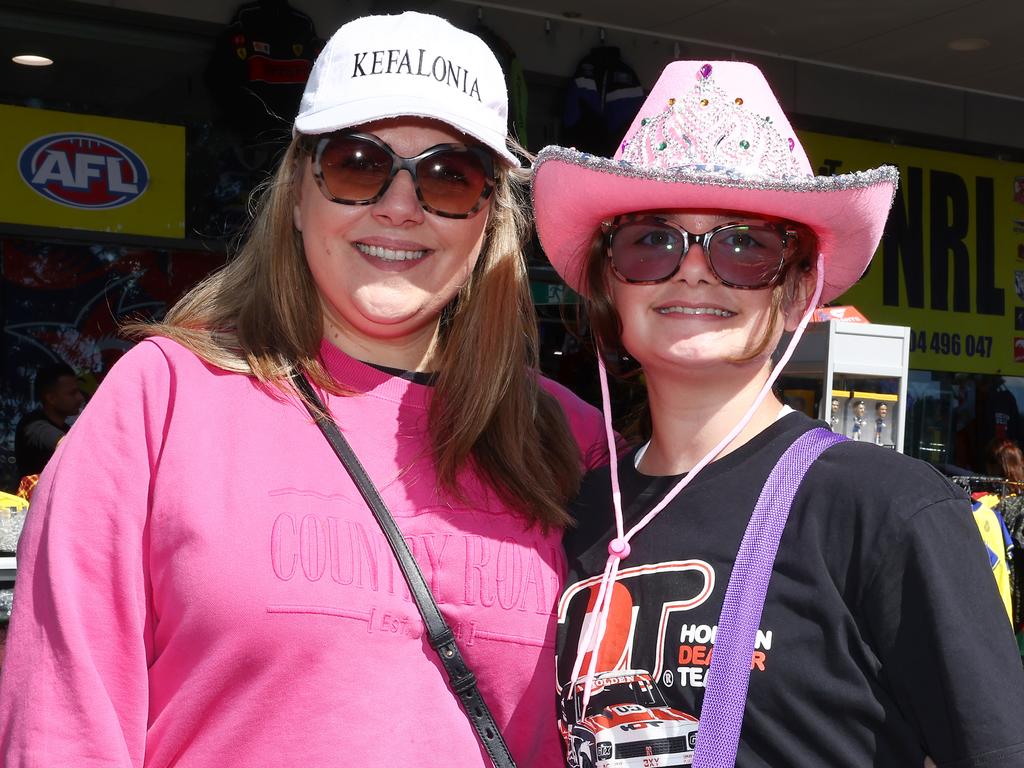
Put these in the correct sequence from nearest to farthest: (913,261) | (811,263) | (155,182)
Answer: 1. (811,263)
2. (155,182)
3. (913,261)

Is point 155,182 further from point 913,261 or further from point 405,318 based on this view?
point 913,261

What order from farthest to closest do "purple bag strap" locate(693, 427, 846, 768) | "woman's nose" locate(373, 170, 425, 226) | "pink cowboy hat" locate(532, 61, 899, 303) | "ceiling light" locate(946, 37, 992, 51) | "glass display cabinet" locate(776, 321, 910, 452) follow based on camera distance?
"ceiling light" locate(946, 37, 992, 51)
"glass display cabinet" locate(776, 321, 910, 452)
"woman's nose" locate(373, 170, 425, 226)
"pink cowboy hat" locate(532, 61, 899, 303)
"purple bag strap" locate(693, 427, 846, 768)

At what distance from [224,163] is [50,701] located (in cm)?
574

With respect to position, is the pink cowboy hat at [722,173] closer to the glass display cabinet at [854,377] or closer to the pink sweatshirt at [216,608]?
the pink sweatshirt at [216,608]

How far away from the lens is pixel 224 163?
6.90 meters

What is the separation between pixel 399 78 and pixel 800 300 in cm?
82

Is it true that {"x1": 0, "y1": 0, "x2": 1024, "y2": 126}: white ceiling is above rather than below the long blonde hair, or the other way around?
above

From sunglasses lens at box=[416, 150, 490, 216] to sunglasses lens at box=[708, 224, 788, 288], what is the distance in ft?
1.71

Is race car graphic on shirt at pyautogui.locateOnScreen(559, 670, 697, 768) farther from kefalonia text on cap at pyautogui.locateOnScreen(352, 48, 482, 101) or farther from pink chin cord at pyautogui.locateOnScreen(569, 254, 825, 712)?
kefalonia text on cap at pyautogui.locateOnScreen(352, 48, 482, 101)

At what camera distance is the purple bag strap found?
1535 millimetres

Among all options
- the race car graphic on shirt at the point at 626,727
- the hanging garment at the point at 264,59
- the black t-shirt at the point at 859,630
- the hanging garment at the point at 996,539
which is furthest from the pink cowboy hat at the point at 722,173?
the hanging garment at the point at 264,59

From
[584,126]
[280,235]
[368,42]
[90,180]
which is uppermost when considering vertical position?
[584,126]

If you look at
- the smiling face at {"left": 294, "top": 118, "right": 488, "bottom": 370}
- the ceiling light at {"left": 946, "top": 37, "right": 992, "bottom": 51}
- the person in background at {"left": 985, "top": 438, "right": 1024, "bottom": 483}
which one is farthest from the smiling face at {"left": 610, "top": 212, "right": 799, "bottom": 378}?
the ceiling light at {"left": 946, "top": 37, "right": 992, "bottom": 51}

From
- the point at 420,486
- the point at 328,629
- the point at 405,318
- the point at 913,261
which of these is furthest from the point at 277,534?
the point at 913,261
